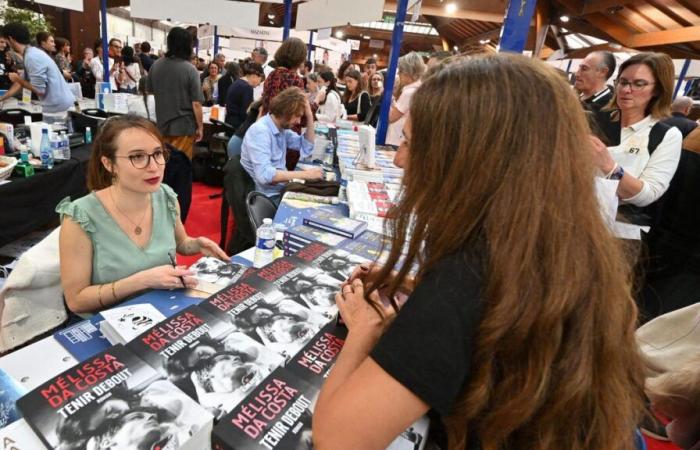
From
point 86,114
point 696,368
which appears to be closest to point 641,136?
point 696,368

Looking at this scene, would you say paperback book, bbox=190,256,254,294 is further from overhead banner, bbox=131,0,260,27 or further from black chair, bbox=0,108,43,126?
overhead banner, bbox=131,0,260,27

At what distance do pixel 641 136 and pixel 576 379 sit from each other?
1853 millimetres

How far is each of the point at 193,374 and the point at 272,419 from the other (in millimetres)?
212

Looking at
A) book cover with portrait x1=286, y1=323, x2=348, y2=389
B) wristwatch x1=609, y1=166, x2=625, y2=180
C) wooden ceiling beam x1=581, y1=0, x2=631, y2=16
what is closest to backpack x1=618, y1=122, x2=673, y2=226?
wristwatch x1=609, y1=166, x2=625, y2=180

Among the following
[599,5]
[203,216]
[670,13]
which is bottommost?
[203,216]

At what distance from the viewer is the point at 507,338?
1.92ft

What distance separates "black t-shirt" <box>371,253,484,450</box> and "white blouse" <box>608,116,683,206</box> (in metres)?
1.69

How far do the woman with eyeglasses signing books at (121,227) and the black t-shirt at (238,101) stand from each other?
3.68 m

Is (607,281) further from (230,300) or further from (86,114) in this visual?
(86,114)

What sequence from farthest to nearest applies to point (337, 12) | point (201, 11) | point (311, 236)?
point (201, 11)
point (337, 12)
point (311, 236)

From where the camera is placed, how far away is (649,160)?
189 cm

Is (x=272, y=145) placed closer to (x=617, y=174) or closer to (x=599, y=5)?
(x=617, y=174)

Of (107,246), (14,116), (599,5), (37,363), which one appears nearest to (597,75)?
(107,246)

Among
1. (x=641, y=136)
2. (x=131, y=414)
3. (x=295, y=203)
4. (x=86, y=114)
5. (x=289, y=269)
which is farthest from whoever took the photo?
(x=86, y=114)
